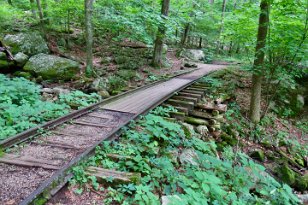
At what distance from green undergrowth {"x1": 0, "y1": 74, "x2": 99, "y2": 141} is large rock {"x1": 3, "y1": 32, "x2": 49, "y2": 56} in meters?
4.23

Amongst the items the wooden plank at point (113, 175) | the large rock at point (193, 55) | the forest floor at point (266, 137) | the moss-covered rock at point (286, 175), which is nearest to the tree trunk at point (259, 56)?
the forest floor at point (266, 137)

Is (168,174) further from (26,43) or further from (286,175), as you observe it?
(26,43)

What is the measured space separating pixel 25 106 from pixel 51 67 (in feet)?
16.0

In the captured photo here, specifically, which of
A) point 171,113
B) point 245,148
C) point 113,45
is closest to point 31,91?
point 171,113

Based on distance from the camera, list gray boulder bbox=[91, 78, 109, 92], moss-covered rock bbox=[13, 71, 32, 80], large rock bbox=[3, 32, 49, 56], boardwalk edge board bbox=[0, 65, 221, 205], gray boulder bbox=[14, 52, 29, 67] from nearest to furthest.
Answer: boardwalk edge board bbox=[0, 65, 221, 205], gray boulder bbox=[91, 78, 109, 92], moss-covered rock bbox=[13, 71, 32, 80], gray boulder bbox=[14, 52, 29, 67], large rock bbox=[3, 32, 49, 56]

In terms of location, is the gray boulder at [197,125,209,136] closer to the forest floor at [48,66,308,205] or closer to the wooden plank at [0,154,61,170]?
the forest floor at [48,66,308,205]

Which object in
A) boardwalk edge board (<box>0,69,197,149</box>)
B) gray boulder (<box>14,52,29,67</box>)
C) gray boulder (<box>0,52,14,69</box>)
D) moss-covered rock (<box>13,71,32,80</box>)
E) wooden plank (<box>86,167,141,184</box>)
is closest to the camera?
wooden plank (<box>86,167,141,184</box>)

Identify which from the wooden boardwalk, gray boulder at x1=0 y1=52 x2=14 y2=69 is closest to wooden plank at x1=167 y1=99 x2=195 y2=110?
the wooden boardwalk

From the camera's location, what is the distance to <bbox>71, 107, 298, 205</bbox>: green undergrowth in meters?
3.13

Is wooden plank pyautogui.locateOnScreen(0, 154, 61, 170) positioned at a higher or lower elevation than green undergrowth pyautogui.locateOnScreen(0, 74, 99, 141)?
lower

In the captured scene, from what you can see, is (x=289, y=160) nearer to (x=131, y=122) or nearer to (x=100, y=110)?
(x=131, y=122)

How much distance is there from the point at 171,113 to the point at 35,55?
7.48 meters

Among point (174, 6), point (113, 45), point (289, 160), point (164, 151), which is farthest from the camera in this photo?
point (174, 6)

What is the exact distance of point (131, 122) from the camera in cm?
524
